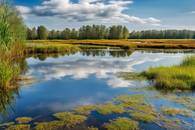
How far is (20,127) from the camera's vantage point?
326 inches

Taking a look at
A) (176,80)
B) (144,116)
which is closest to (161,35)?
(176,80)

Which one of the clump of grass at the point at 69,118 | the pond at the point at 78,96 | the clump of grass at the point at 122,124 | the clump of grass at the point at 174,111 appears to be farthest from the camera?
the clump of grass at the point at 174,111

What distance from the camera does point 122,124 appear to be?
28.3 feet

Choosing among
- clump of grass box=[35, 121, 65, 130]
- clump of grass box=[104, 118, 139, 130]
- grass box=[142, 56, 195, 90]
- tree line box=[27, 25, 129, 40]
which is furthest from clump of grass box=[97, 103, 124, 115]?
tree line box=[27, 25, 129, 40]

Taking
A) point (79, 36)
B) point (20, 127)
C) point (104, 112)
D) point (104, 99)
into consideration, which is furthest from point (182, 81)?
point (79, 36)

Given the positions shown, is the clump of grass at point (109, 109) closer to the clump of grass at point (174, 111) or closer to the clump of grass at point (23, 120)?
the clump of grass at point (174, 111)

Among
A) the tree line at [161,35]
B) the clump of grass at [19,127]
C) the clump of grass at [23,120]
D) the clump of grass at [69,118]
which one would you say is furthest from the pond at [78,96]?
the tree line at [161,35]

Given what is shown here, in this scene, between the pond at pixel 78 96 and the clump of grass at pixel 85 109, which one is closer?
the pond at pixel 78 96

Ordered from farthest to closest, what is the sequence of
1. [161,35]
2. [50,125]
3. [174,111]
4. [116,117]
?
[161,35], [174,111], [116,117], [50,125]

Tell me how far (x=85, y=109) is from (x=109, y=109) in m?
0.97

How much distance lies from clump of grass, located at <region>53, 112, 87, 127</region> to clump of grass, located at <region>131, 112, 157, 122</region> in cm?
189

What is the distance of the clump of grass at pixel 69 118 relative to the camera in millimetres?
8711

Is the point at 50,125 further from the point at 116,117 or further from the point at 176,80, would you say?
the point at 176,80

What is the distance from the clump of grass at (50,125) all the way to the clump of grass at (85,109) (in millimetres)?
1355
